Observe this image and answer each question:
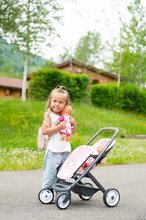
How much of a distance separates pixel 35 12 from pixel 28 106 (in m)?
4.95

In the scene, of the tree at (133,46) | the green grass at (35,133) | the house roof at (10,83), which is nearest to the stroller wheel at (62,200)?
the green grass at (35,133)

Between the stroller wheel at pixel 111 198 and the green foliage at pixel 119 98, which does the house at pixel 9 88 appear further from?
the stroller wheel at pixel 111 198

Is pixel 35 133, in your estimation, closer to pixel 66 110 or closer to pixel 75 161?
pixel 66 110

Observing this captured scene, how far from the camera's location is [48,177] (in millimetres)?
6781

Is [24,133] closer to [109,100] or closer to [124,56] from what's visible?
[109,100]

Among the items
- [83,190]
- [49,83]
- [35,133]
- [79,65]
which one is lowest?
[35,133]

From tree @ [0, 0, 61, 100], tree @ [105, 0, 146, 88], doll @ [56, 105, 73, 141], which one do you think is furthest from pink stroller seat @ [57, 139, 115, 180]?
tree @ [105, 0, 146, 88]

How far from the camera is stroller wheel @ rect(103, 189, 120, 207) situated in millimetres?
6742

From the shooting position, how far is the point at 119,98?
1356 inches

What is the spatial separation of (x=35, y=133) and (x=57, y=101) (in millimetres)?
11698

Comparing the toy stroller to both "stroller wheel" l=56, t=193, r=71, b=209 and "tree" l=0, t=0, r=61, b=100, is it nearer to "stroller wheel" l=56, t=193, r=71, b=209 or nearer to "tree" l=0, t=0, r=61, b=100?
"stroller wheel" l=56, t=193, r=71, b=209

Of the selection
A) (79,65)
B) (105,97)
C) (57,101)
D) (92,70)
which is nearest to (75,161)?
(57,101)

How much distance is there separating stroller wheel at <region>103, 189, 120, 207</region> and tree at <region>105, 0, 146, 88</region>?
36219 millimetres

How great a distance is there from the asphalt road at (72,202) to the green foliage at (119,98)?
24.5 meters
